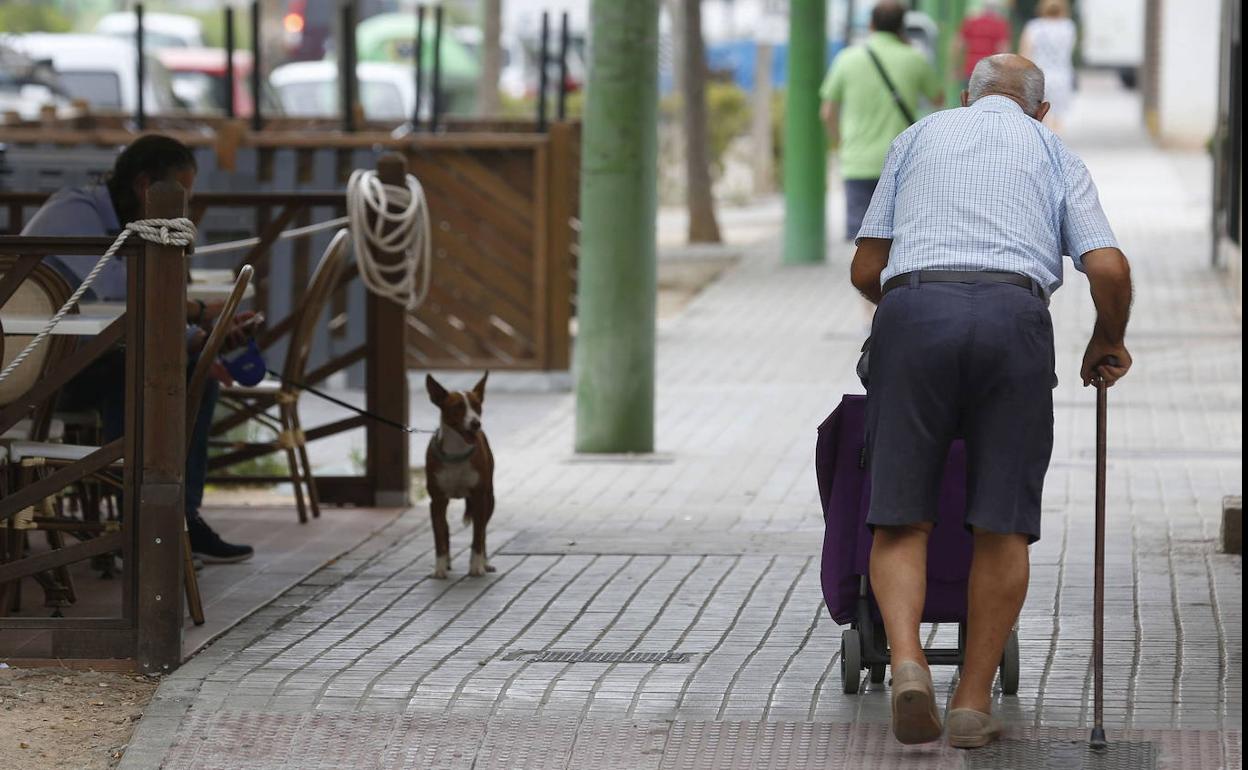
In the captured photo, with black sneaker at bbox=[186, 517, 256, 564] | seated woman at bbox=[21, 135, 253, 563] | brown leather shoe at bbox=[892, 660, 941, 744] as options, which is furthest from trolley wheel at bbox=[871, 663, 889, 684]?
black sneaker at bbox=[186, 517, 256, 564]

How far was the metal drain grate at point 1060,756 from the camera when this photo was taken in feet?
17.5

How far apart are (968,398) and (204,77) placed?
2697 centimetres

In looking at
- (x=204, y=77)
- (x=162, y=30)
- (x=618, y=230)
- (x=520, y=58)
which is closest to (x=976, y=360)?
(x=618, y=230)

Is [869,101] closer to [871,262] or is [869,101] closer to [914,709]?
[871,262]

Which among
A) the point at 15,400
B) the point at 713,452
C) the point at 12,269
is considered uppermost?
the point at 12,269

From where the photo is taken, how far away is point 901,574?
18.1ft

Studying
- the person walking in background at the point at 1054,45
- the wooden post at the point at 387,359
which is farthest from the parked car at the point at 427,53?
the wooden post at the point at 387,359

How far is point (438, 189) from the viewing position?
1260 centimetres

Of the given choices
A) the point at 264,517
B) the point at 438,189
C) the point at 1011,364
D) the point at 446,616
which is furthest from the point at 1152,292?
the point at 1011,364

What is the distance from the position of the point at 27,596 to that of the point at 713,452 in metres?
3.94

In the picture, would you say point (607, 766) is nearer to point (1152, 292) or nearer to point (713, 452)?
point (713, 452)

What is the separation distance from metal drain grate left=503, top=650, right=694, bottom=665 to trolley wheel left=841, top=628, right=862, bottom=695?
60 centimetres

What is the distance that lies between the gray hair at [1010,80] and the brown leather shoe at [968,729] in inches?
59.6

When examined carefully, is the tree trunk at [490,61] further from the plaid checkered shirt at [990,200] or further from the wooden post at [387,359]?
the plaid checkered shirt at [990,200]
